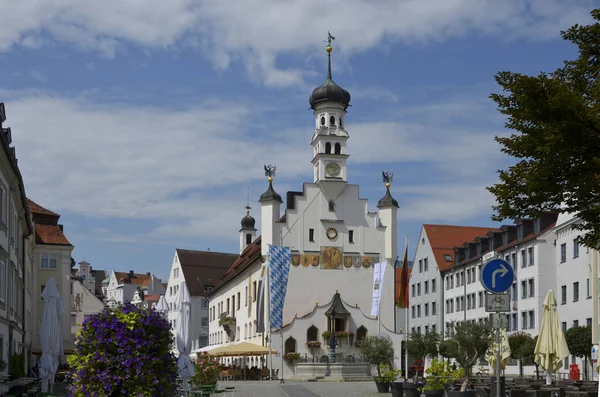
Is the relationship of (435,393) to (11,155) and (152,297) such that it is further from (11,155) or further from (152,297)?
(152,297)

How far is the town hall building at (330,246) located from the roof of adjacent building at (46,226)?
15125mm

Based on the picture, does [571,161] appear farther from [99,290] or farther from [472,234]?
[99,290]

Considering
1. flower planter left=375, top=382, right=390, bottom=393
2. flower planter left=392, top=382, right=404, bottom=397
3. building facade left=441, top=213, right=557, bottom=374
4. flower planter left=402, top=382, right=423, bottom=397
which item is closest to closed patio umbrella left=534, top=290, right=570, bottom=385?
flower planter left=392, top=382, right=404, bottom=397

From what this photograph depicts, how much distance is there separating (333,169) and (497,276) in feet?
188

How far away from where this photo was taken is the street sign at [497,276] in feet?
49.5

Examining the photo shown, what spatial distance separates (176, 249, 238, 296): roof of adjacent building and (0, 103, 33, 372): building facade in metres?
66.3

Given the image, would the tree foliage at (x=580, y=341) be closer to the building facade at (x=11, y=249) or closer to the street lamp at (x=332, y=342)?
the street lamp at (x=332, y=342)

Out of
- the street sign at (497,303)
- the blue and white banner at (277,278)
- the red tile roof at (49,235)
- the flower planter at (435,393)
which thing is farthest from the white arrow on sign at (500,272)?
the red tile roof at (49,235)

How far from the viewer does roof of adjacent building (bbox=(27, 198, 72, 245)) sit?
58.0m

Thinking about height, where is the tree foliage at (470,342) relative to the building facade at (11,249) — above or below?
below

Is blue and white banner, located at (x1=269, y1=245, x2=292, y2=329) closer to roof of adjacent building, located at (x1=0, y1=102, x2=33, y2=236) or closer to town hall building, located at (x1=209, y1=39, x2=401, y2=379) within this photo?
town hall building, located at (x1=209, y1=39, x2=401, y2=379)

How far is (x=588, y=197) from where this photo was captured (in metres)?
15.4

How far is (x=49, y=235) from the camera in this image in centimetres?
5869

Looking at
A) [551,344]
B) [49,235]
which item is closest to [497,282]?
[551,344]
